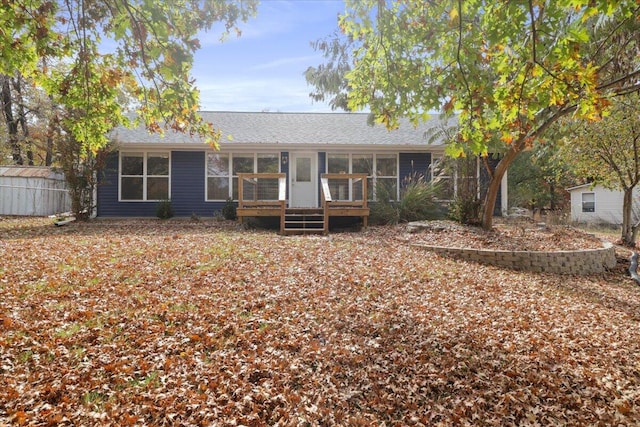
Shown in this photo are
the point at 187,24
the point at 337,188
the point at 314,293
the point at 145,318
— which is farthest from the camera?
the point at 337,188

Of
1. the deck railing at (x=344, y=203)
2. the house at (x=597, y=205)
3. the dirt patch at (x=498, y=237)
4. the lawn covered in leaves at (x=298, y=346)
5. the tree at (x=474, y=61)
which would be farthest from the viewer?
the house at (x=597, y=205)

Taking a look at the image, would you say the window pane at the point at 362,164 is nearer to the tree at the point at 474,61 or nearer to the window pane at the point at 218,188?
the window pane at the point at 218,188

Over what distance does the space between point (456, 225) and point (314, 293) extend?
19.3 ft

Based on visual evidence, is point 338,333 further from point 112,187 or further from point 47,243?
point 112,187

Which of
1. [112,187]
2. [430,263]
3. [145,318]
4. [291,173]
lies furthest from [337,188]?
[145,318]

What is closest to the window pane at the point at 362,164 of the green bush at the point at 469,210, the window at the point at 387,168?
the window at the point at 387,168

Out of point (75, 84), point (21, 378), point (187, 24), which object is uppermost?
point (187, 24)

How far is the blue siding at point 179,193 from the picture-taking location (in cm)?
1318

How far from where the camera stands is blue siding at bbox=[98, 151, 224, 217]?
13180 mm

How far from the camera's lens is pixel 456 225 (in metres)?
9.52

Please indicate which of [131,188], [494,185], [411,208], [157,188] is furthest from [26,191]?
[494,185]

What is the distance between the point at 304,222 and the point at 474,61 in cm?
658

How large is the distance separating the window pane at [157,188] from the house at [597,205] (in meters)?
19.8

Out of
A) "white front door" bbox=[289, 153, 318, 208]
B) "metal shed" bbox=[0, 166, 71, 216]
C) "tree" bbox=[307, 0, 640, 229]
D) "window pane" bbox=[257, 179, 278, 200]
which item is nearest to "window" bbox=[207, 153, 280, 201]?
"white front door" bbox=[289, 153, 318, 208]
